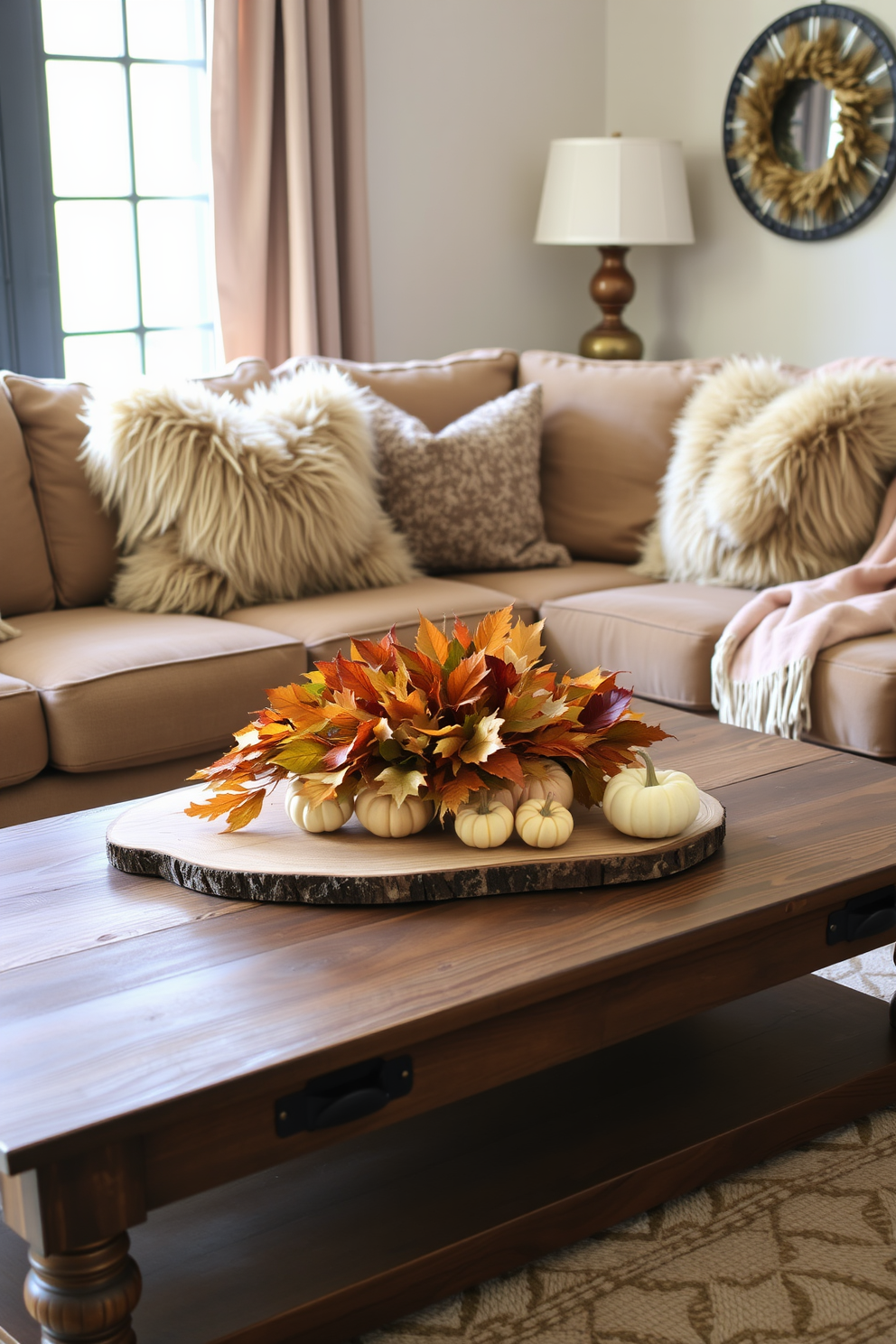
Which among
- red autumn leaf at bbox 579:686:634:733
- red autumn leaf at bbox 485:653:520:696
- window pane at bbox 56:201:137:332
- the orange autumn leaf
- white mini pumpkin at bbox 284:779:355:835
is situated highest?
window pane at bbox 56:201:137:332

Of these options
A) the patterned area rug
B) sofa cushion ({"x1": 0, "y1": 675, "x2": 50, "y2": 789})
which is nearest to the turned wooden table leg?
the patterned area rug

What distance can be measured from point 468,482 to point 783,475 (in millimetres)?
758

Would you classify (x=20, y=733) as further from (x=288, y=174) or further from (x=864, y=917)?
(x=288, y=174)

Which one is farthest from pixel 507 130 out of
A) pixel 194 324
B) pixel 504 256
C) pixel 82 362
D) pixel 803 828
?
pixel 803 828

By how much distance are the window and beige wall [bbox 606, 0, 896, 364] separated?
1.54 m

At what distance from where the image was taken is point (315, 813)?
1538 millimetres

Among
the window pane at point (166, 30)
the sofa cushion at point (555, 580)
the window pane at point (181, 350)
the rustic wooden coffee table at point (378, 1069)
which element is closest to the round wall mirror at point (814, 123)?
the sofa cushion at point (555, 580)

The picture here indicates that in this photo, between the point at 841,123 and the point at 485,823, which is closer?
the point at 485,823

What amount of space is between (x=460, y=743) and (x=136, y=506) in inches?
64.3

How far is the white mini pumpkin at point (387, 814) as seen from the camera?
151 centimetres

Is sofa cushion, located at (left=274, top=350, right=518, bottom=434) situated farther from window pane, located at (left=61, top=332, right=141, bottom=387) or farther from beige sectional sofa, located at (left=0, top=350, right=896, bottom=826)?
window pane, located at (left=61, top=332, right=141, bottom=387)

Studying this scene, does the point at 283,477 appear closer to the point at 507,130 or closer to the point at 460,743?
the point at 460,743

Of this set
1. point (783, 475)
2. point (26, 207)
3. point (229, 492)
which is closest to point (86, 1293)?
point (229, 492)

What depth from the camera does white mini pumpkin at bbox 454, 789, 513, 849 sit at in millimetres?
1467
